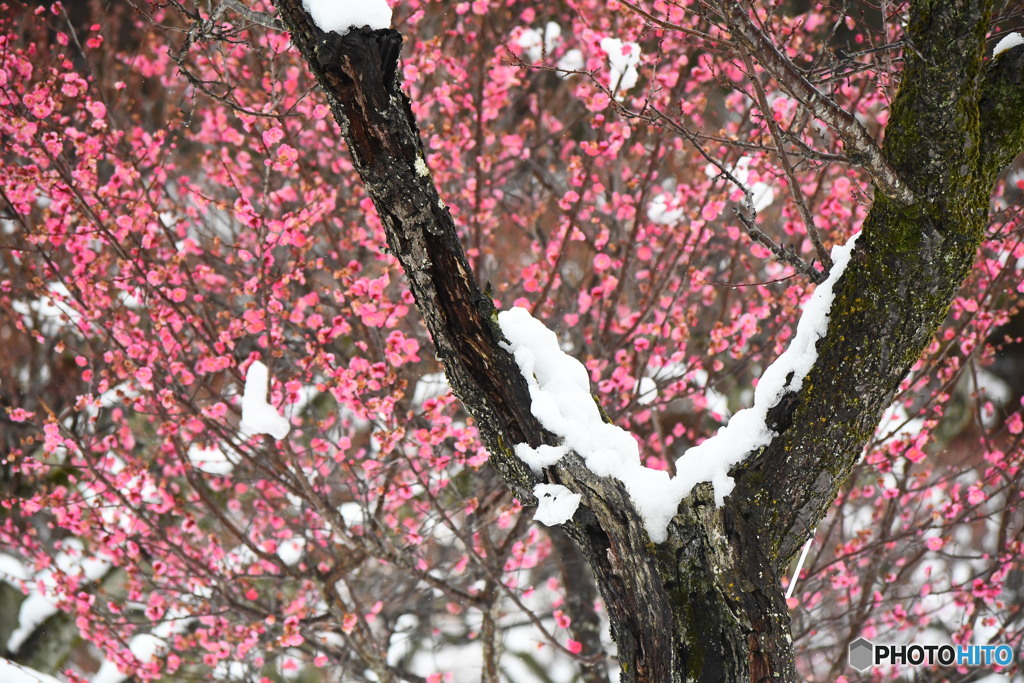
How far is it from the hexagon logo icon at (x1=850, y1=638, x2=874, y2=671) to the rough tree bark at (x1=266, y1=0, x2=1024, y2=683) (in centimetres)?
253

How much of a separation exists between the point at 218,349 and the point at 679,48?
3983 millimetres

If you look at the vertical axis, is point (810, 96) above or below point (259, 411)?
above

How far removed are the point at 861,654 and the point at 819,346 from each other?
3.32m

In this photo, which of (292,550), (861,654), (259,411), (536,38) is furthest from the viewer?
(292,550)

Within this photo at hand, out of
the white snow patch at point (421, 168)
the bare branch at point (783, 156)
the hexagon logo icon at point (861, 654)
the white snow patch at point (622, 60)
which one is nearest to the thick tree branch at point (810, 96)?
the bare branch at point (783, 156)

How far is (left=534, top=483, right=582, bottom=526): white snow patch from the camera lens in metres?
2.53

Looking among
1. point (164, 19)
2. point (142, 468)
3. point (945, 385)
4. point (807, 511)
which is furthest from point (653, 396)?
point (164, 19)

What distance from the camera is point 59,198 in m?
3.91

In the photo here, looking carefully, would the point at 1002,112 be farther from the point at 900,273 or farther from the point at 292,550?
the point at 292,550

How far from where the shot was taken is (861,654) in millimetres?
4840

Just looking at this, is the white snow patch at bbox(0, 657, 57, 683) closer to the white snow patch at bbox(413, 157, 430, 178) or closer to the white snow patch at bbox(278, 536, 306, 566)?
the white snow patch at bbox(278, 536, 306, 566)

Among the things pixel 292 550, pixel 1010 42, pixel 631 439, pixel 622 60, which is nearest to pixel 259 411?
pixel 631 439

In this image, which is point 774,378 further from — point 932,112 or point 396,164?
point 396,164

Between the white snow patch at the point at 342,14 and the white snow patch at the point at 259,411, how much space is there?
1.96 metres
